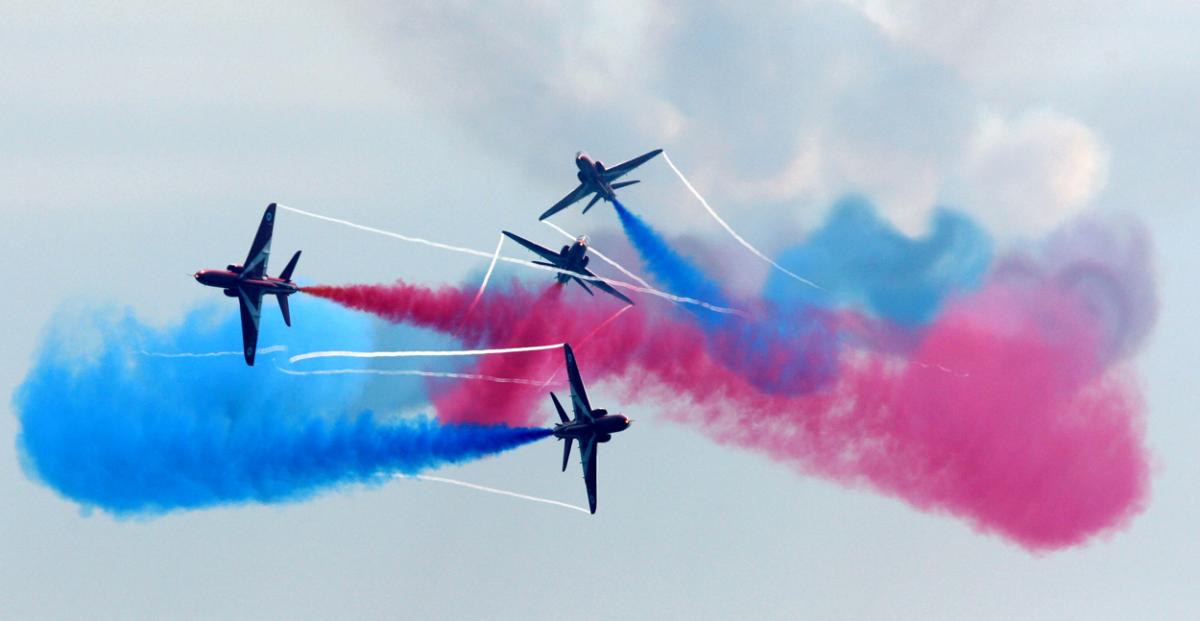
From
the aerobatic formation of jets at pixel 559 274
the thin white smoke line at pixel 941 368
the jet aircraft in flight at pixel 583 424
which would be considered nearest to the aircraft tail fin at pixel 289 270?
the aerobatic formation of jets at pixel 559 274

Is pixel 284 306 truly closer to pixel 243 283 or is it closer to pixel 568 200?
pixel 243 283

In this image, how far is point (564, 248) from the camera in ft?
293

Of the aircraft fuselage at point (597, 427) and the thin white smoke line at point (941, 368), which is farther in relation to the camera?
the thin white smoke line at point (941, 368)

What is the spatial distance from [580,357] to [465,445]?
7.82 metres

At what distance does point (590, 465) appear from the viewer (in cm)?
8506

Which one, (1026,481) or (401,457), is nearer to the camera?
(401,457)

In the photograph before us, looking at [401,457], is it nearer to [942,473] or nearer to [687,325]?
[687,325]

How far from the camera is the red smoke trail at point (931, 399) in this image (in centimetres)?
8988

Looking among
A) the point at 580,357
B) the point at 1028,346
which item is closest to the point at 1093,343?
the point at 1028,346

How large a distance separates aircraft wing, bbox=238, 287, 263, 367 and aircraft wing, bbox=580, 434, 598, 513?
45.6 ft

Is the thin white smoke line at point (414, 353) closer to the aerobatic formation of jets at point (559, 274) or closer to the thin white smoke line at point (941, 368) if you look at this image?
the aerobatic formation of jets at point (559, 274)

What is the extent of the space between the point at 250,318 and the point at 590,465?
14.7 metres

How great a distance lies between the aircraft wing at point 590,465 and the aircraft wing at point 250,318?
13897mm

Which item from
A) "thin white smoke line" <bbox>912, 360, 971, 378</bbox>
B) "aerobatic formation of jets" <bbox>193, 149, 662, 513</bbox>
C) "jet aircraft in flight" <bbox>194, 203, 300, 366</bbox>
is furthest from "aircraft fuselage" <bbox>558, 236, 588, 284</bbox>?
"thin white smoke line" <bbox>912, 360, 971, 378</bbox>
